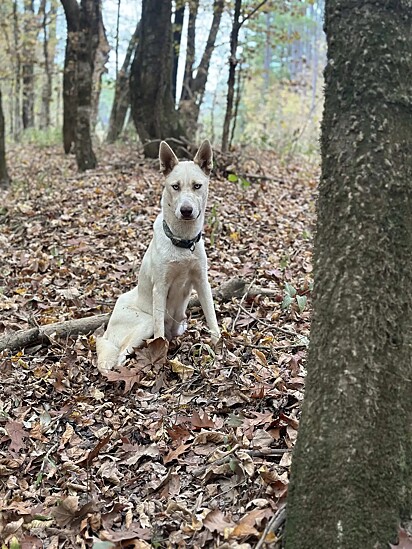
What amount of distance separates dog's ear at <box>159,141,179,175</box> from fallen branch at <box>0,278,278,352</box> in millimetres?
1539

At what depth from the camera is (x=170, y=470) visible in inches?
135

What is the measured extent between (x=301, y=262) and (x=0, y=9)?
20.8 m

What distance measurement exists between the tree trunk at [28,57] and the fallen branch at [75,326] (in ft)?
56.7

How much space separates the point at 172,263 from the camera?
5043 mm

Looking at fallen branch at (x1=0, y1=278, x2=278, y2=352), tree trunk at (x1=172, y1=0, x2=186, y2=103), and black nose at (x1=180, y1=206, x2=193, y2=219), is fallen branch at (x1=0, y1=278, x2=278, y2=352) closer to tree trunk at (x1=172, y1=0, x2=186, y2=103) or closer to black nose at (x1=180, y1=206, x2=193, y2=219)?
black nose at (x1=180, y1=206, x2=193, y2=219)

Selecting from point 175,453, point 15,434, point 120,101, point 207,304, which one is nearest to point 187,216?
point 207,304

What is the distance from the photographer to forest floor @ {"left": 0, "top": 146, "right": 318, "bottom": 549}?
10.2 feet

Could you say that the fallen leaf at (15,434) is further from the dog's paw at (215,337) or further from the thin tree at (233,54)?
the thin tree at (233,54)

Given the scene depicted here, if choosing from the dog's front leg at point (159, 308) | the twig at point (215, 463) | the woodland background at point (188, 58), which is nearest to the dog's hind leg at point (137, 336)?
the dog's front leg at point (159, 308)

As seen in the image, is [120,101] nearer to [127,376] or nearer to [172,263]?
[172,263]

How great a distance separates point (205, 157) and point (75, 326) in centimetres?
210

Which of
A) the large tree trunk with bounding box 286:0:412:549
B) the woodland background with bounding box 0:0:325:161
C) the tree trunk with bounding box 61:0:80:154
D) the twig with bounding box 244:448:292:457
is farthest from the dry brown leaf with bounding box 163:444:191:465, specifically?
the tree trunk with bounding box 61:0:80:154

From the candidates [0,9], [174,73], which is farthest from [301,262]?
[0,9]

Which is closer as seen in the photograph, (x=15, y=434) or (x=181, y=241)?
(x=15, y=434)
